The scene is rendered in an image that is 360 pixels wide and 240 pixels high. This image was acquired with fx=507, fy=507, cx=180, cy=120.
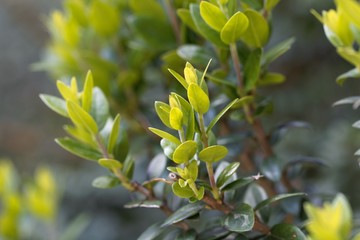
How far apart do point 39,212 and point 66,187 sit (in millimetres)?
505

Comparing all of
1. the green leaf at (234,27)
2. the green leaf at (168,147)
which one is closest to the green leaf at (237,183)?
the green leaf at (168,147)

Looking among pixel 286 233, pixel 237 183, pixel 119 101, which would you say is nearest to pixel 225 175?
pixel 237 183

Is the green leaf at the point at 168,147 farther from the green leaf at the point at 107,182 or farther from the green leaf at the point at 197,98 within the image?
the green leaf at the point at 107,182

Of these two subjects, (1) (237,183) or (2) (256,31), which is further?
(2) (256,31)

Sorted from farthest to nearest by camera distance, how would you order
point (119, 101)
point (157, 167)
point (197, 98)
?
point (119, 101) → point (157, 167) → point (197, 98)

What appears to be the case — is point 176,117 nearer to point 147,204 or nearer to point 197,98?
point 197,98

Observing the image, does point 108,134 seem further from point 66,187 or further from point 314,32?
point 314,32

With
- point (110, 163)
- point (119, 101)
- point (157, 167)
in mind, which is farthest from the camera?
point (119, 101)

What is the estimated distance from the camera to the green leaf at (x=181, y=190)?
68 centimetres

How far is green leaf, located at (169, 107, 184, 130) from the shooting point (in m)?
0.65

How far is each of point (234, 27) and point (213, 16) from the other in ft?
0.11

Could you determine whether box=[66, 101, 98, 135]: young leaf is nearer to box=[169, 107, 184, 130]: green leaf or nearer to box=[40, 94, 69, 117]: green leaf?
box=[40, 94, 69, 117]: green leaf

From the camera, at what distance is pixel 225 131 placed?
1.19 m

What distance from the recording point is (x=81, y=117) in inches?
30.2
